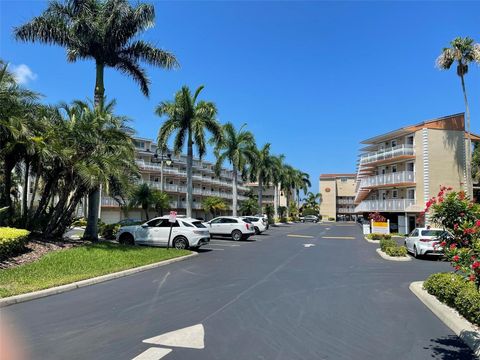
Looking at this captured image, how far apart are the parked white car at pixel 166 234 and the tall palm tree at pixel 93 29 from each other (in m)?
2.12

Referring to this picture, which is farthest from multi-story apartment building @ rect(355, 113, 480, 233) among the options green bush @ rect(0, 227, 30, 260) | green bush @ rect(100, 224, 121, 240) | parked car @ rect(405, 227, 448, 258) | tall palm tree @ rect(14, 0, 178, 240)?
green bush @ rect(0, 227, 30, 260)

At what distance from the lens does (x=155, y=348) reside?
5.85 meters

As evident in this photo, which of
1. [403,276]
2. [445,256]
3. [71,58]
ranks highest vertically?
[71,58]

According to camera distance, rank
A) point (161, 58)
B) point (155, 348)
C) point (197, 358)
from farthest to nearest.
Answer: point (161, 58) < point (155, 348) < point (197, 358)

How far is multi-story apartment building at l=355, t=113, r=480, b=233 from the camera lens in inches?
1580

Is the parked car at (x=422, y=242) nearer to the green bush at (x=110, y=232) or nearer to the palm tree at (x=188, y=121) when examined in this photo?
the palm tree at (x=188, y=121)

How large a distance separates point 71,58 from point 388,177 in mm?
34331

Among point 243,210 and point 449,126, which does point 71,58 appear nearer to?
point 449,126

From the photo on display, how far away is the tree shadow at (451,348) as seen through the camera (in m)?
5.68

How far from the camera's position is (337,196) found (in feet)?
381

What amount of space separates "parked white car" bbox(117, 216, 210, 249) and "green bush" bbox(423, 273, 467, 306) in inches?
472

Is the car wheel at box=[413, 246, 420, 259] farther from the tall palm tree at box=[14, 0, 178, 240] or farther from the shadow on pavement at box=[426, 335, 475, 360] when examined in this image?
the tall palm tree at box=[14, 0, 178, 240]

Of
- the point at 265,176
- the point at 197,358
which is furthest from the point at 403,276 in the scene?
the point at 265,176

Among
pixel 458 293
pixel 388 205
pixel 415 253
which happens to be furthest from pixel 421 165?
pixel 458 293
